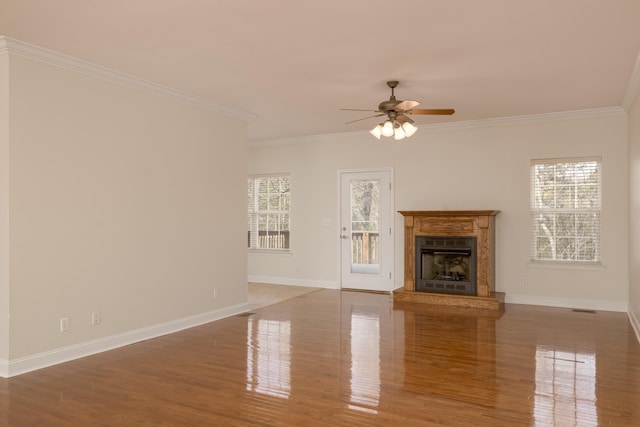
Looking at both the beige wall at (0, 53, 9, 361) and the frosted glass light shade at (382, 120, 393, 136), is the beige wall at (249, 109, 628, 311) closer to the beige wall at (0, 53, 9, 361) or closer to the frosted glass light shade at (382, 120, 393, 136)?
the frosted glass light shade at (382, 120, 393, 136)

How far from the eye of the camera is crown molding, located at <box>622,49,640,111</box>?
14.5ft

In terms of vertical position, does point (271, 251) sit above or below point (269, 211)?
below

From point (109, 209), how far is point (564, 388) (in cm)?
409

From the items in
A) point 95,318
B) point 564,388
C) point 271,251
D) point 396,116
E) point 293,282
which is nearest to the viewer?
point 564,388

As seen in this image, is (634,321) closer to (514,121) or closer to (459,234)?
(459,234)

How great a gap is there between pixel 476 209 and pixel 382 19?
426 centimetres

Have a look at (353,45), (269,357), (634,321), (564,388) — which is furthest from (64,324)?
(634,321)

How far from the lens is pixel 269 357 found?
13.7ft

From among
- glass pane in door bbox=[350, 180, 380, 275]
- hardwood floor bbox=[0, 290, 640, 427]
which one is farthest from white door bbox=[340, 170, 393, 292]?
hardwood floor bbox=[0, 290, 640, 427]

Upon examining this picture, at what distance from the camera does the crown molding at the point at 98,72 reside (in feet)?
12.3

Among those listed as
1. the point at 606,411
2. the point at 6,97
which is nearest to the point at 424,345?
the point at 606,411

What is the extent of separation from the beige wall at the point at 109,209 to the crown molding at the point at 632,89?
4.39 m

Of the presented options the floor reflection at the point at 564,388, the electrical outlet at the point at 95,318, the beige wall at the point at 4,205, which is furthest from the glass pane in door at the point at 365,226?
the beige wall at the point at 4,205

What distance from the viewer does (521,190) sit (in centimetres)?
668
